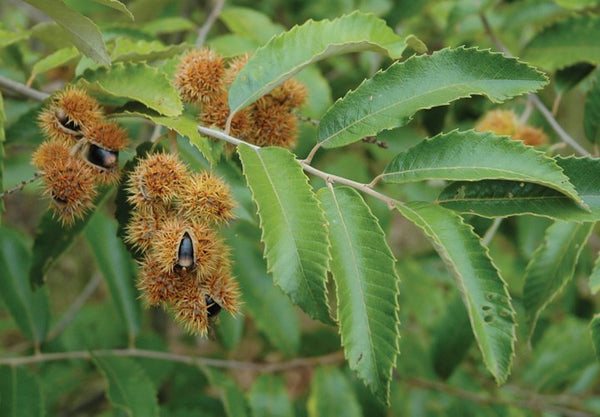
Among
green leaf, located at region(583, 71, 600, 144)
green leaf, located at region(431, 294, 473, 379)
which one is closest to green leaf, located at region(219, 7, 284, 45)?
green leaf, located at region(583, 71, 600, 144)

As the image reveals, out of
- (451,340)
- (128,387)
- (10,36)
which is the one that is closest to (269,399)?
(128,387)

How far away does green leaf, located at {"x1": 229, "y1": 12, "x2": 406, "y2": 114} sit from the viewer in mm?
1303

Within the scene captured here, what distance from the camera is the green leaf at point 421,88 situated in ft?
4.07

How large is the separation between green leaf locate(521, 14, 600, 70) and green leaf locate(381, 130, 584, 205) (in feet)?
2.68

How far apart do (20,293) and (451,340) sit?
55.9 inches

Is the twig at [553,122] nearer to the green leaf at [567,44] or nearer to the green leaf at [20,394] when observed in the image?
the green leaf at [567,44]

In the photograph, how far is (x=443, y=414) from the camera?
207cm

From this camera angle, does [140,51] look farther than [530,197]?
Yes

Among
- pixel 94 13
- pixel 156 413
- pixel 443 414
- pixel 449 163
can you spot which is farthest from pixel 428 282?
pixel 94 13

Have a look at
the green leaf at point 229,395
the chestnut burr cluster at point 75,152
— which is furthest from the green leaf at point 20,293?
the chestnut burr cluster at point 75,152

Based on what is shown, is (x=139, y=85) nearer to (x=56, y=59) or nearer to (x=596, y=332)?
(x=56, y=59)

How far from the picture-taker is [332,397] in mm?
2002

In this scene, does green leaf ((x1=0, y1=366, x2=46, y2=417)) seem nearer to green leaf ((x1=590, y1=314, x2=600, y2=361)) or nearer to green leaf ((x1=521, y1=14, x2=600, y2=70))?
green leaf ((x1=590, y1=314, x2=600, y2=361))

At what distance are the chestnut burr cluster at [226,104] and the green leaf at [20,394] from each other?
0.98 meters
